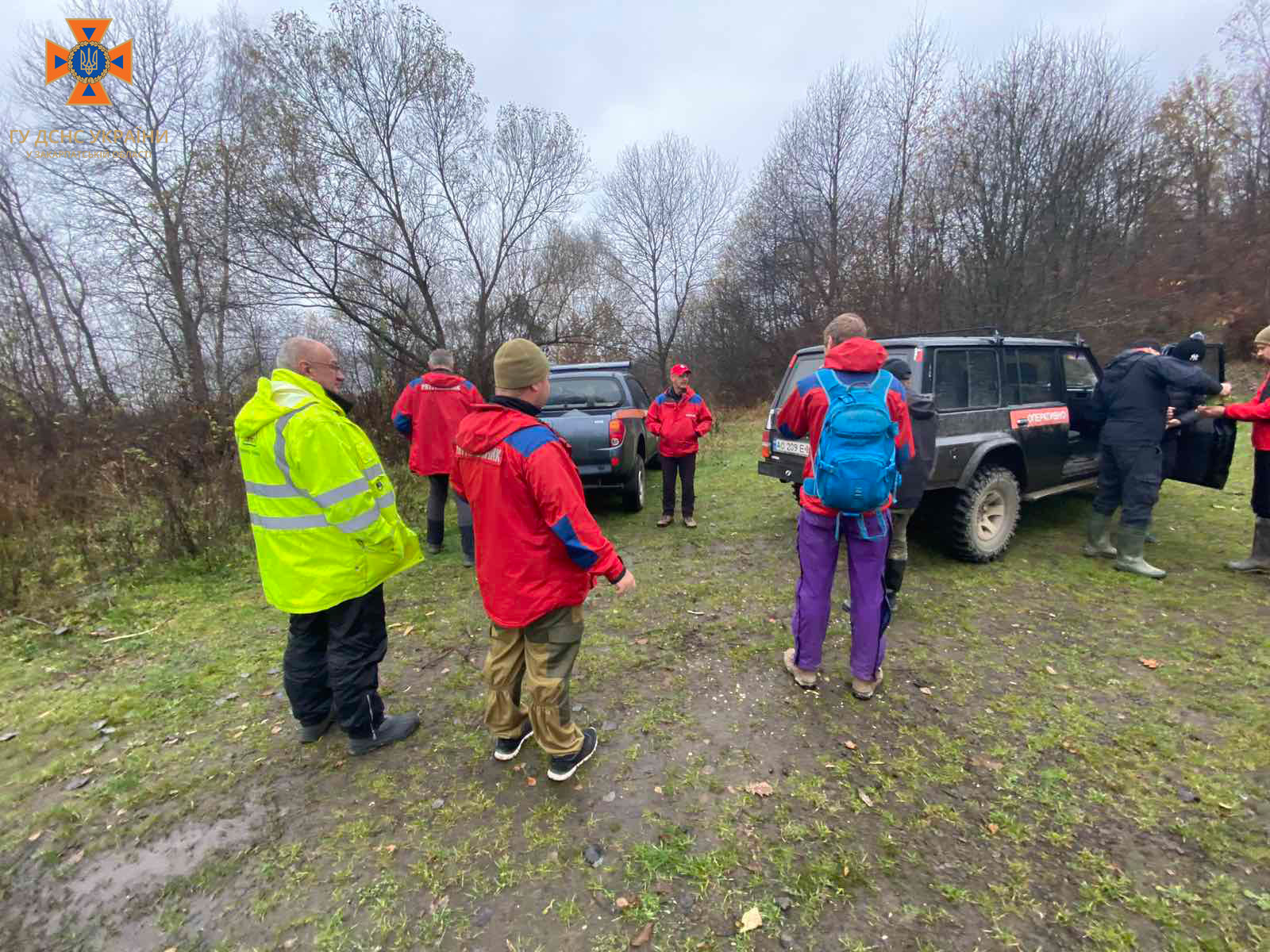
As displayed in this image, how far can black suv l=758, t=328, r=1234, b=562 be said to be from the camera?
446cm

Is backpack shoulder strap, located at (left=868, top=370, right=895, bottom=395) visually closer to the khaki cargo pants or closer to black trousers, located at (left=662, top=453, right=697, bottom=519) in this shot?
the khaki cargo pants

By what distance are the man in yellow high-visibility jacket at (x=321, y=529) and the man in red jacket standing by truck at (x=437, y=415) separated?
2.32m

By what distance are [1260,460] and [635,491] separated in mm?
5554

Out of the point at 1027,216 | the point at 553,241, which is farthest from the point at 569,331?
the point at 1027,216

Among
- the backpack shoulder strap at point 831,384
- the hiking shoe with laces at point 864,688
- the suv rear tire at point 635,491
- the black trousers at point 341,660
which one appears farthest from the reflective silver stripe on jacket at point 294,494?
the suv rear tire at point 635,491

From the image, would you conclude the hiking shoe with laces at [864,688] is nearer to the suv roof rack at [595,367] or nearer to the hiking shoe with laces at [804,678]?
the hiking shoe with laces at [804,678]

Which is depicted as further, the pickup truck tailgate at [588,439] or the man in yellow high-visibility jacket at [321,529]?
the pickup truck tailgate at [588,439]

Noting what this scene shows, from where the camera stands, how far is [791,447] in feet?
16.3

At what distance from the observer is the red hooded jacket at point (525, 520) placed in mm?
2119

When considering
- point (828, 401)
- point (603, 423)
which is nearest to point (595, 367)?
point (603, 423)

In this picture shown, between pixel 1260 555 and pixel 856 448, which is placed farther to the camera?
pixel 1260 555

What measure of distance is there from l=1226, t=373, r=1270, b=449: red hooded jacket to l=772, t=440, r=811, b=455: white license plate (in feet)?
9.98

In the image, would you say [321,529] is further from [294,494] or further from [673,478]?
[673,478]

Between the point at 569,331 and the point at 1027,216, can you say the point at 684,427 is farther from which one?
the point at 1027,216
